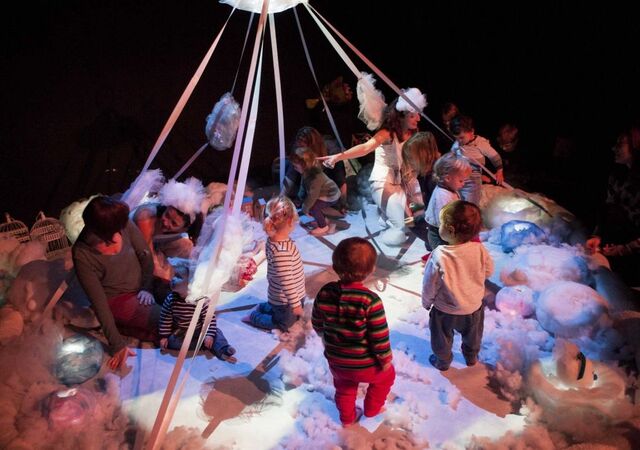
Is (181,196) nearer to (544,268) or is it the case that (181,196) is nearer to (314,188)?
(314,188)

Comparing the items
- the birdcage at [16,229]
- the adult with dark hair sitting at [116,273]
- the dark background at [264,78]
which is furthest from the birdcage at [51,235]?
the adult with dark hair sitting at [116,273]

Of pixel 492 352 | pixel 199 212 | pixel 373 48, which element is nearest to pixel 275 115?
pixel 373 48

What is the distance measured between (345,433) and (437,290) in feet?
3.04

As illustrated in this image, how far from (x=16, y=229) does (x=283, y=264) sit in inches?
107

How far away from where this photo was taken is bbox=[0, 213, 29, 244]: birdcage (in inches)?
151

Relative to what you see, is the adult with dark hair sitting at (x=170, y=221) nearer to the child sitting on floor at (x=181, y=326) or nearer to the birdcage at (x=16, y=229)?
the child sitting on floor at (x=181, y=326)

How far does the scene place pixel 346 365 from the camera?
218 centimetres

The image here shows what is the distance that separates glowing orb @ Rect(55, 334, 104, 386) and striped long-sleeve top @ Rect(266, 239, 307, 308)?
3.69 feet

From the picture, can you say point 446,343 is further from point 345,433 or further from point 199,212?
point 199,212

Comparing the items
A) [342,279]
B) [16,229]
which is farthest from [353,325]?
[16,229]

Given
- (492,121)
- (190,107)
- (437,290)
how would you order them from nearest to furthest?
(437,290), (190,107), (492,121)

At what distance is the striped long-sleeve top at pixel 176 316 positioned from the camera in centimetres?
275

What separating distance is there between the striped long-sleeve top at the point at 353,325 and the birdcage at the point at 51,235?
2.97m

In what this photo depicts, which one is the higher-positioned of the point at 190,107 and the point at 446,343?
the point at 190,107
